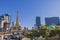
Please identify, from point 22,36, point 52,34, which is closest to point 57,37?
point 52,34

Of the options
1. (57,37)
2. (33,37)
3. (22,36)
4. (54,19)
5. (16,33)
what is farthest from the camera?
(54,19)

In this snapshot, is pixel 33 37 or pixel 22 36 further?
pixel 22 36

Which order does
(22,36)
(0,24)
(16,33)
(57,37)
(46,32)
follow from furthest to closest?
(0,24) → (16,33) → (22,36) → (57,37) → (46,32)

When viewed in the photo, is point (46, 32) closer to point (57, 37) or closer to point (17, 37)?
point (57, 37)

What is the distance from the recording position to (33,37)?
3972 centimetres

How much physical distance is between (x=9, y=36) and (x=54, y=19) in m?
100

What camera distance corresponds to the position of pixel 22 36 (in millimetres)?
55344

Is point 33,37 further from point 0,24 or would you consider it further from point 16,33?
point 0,24

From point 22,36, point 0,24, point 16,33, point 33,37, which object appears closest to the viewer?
point 33,37

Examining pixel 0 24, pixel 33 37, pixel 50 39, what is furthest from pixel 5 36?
pixel 0 24

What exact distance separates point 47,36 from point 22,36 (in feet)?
66.1

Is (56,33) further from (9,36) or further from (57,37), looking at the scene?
(9,36)

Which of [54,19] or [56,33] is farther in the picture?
[54,19]

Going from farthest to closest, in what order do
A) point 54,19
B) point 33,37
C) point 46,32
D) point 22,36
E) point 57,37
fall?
point 54,19 → point 22,36 → point 33,37 → point 57,37 → point 46,32
